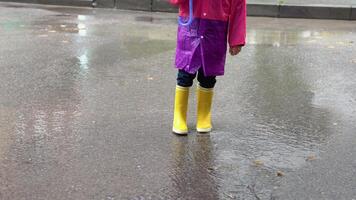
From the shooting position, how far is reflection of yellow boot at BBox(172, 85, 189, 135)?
4742 millimetres

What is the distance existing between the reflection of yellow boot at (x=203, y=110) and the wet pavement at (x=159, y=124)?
0.08 metres

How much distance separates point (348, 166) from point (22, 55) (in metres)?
4.64

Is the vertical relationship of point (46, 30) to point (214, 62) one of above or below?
below

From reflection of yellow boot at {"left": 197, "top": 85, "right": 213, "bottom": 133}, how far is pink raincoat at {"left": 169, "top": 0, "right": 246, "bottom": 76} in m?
0.25

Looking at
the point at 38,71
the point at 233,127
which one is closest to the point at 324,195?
the point at 233,127

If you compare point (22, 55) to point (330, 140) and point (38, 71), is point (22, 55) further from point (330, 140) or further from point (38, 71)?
point (330, 140)

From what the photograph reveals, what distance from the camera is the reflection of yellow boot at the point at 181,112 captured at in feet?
15.6

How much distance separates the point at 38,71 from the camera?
6.78 meters

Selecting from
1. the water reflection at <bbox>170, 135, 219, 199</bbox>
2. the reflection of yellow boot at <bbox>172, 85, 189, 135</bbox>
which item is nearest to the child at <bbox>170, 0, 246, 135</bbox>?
the reflection of yellow boot at <bbox>172, 85, 189, 135</bbox>

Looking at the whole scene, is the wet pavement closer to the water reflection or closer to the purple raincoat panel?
the water reflection

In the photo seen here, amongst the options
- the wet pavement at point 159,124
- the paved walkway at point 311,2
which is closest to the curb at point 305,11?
the paved walkway at point 311,2

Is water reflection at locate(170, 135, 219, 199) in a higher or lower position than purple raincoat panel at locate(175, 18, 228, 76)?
lower

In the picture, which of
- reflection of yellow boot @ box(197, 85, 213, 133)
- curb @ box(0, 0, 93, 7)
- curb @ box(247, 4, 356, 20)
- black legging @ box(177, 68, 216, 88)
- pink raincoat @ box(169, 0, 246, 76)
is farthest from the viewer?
curb @ box(0, 0, 93, 7)

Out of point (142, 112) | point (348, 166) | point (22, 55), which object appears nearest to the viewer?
point (348, 166)
